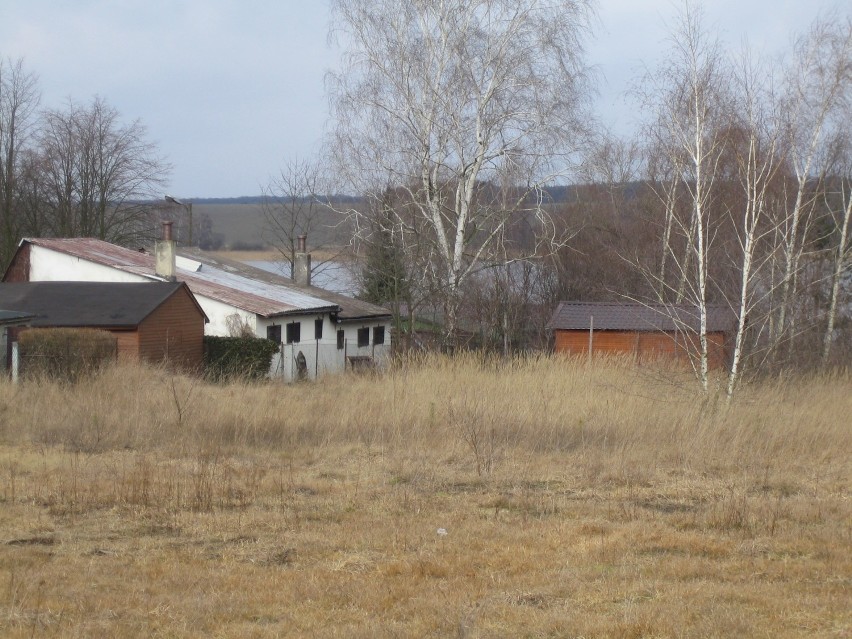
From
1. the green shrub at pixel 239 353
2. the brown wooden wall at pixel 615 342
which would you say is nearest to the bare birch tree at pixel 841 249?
the brown wooden wall at pixel 615 342

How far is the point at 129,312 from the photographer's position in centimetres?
2662

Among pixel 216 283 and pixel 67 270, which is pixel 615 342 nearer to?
pixel 216 283

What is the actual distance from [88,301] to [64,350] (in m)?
7.94

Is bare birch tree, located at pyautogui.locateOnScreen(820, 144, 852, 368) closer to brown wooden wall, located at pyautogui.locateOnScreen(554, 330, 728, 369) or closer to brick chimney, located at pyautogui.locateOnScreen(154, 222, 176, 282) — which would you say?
brown wooden wall, located at pyautogui.locateOnScreen(554, 330, 728, 369)

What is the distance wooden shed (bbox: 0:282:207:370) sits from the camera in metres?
26.1

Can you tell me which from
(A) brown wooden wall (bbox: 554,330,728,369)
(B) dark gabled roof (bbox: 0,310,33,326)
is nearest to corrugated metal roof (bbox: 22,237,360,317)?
(B) dark gabled roof (bbox: 0,310,33,326)

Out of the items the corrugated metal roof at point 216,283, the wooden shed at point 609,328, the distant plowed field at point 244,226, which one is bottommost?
the wooden shed at point 609,328

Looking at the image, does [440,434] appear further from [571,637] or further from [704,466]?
[571,637]

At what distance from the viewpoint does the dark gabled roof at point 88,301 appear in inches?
1025

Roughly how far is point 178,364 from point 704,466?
1919 cm

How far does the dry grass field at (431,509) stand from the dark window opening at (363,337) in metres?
22.8

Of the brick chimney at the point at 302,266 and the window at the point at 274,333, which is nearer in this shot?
the window at the point at 274,333

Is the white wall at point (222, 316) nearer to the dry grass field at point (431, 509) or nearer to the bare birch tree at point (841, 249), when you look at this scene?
the bare birch tree at point (841, 249)

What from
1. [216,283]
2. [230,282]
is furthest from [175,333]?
[230,282]
